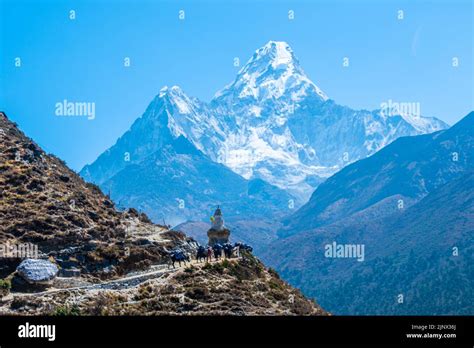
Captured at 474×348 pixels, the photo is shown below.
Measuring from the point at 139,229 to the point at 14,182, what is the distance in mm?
16040

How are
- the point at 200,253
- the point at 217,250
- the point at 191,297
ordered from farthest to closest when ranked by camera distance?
the point at 217,250 → the point at 200,253 → the point at 191,297

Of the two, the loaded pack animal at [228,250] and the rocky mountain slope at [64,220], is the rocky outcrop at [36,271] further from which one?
the loaded pack animal at [228,250]

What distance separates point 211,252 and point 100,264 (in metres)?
12.9

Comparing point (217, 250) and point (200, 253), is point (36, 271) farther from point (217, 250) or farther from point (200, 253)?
point (217, 250)

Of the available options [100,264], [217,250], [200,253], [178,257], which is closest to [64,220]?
[100,264]

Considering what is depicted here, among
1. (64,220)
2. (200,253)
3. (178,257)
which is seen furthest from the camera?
(64,220)

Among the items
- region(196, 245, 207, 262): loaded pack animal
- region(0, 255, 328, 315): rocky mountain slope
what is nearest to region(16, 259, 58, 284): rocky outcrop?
region(0, 255, 328, 315): rocky mountain slope

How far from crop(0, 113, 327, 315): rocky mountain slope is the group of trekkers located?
5.02 feet

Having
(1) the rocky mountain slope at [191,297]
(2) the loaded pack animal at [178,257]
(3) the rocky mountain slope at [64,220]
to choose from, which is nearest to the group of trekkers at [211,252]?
(2) the loaded pack animal at [178,257]

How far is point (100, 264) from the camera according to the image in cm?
8156

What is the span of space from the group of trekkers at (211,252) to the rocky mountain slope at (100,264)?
1.53m

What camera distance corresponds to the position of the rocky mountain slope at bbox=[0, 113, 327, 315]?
69.4 metres
